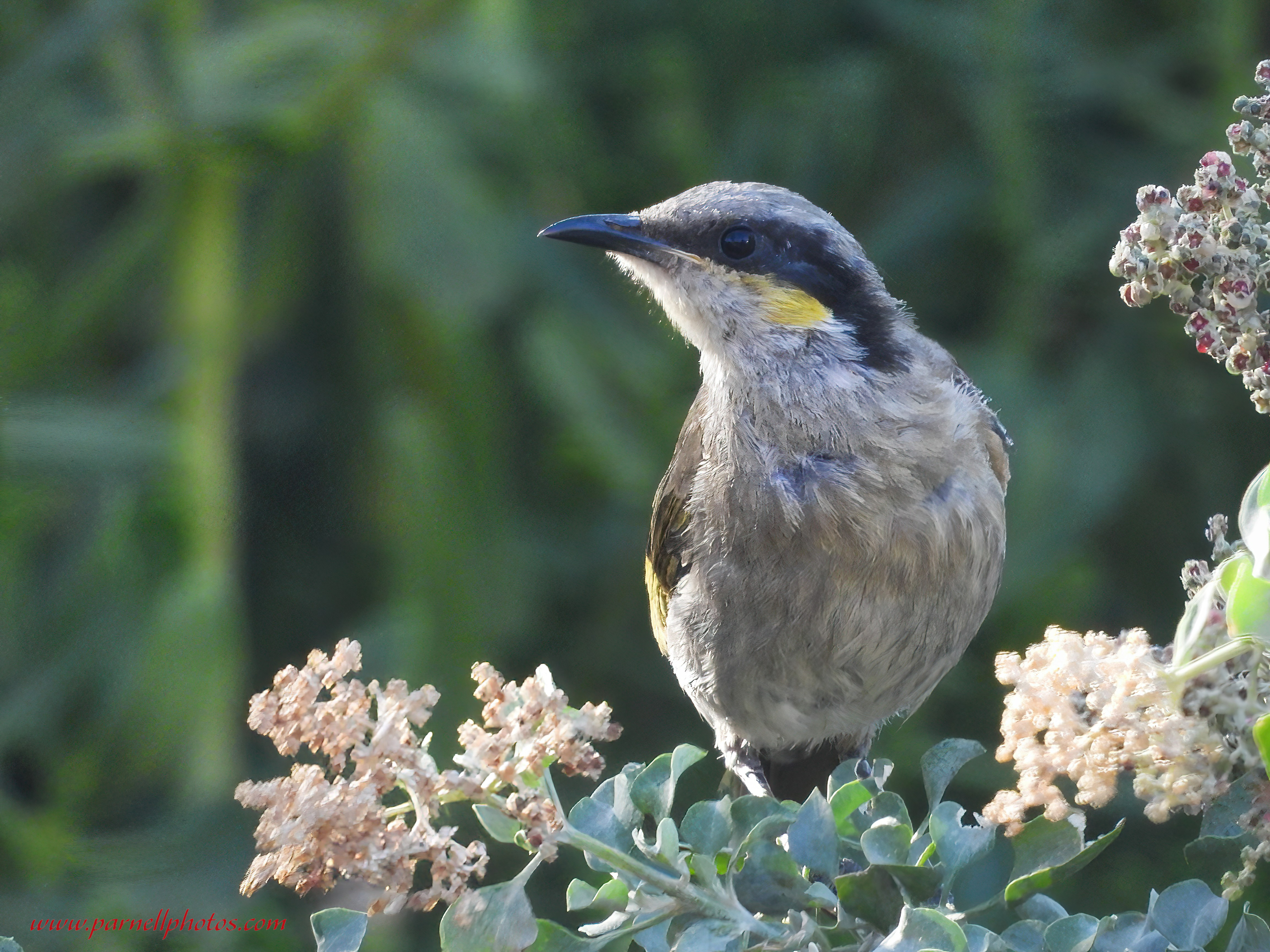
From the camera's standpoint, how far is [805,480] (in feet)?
5.48

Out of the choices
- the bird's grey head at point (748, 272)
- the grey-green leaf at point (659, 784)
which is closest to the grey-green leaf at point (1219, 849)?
the grey-green leaf at point (659, 784)

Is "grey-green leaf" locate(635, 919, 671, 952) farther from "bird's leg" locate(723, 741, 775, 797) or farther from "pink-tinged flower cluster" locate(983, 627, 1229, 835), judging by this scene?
"bird's leg" locate(723, 741, 775, 797)

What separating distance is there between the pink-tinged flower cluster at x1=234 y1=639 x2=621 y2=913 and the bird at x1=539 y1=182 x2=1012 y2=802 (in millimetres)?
857

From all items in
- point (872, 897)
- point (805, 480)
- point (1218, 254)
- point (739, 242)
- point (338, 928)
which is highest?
point (739, 242)

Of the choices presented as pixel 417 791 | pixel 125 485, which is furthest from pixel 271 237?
pixel 417 791

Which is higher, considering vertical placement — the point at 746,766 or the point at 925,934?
the point at 746,766

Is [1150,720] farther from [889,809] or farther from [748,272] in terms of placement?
[748,272]

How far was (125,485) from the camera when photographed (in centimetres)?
287

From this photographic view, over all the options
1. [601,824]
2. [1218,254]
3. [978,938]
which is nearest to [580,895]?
[601,824]

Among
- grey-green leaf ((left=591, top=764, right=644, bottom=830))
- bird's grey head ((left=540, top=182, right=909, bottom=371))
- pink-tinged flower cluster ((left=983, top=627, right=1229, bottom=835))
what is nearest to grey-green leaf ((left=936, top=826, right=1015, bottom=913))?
pink-tinged flower cluster ((left=983, top=627, right=1229, bottom=835))

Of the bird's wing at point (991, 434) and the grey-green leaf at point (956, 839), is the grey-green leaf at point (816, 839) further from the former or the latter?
the bird's wing at point (991, 434)

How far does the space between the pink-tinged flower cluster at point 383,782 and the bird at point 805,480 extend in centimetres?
86

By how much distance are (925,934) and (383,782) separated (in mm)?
340

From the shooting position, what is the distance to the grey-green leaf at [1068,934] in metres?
0.83
